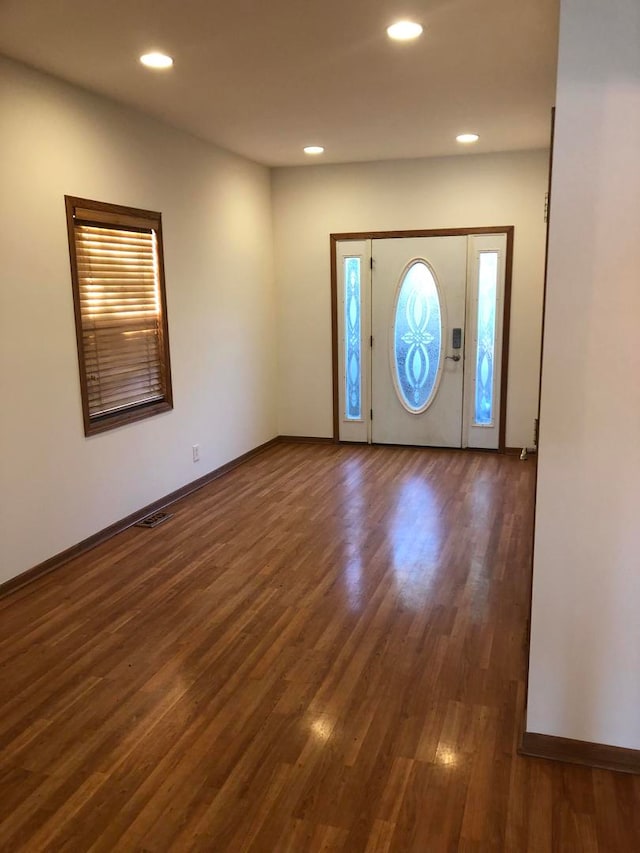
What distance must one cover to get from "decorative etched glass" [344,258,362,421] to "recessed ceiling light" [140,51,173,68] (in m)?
3.15

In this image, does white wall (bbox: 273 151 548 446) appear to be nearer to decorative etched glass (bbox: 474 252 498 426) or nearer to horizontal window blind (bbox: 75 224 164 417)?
decorative etched glass (bbox: 474 252 498 426)

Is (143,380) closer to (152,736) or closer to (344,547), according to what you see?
(344,547)

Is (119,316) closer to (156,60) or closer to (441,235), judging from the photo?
(156,60)

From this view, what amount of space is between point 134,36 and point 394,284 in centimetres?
359

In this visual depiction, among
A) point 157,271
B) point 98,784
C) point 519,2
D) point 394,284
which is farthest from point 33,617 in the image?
point 394,284

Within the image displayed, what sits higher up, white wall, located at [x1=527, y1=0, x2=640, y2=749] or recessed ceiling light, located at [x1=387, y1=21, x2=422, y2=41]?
recessed ceiling light, located at [x1=387, y1=21, x2=422, y2=41]

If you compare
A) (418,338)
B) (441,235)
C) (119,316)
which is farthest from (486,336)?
(119,316)

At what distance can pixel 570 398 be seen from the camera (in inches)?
78.5

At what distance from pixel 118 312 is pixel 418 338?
9.76 feet

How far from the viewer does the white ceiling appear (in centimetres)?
274

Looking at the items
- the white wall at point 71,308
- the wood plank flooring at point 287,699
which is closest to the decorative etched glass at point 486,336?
the wood plank flooring at point 287,699

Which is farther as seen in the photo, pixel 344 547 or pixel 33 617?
pixel 344 547

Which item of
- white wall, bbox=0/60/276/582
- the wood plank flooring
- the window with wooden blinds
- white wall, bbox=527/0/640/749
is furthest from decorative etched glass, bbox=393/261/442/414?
white wall, bbox=527/0/640/749

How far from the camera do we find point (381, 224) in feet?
20.3
